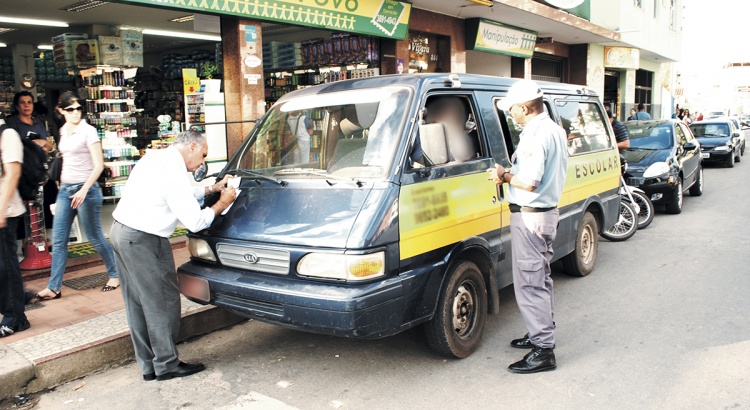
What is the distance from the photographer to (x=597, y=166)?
21.1 feet

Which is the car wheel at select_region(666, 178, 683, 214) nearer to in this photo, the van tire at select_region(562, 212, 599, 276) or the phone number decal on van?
the phone number decal on van

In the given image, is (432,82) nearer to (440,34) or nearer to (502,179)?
(502,179)

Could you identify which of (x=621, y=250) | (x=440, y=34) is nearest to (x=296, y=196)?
(x=621, y=250)

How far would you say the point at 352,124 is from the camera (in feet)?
14.2

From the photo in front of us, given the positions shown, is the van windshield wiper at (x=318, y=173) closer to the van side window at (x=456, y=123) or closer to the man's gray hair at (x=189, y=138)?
the man's gray hair at (x=189, y=138)

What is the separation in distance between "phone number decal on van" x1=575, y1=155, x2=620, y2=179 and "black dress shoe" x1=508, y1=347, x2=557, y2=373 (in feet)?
7.99

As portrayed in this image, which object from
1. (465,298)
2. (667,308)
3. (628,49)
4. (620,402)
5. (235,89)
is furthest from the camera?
(628,49)

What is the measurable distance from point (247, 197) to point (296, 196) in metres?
0.45

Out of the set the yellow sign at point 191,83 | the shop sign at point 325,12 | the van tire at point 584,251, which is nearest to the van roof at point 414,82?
the van tire at point 584,251

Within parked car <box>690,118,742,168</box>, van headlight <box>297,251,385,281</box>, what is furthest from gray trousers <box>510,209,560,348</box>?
parked car <box>690,118,742,168</box>

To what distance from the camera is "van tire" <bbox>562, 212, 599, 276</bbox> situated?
6109 millimetres

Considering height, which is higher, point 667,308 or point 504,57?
point 504,57

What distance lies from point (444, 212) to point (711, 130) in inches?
717

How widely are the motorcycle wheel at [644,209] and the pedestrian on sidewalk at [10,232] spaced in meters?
8.08
